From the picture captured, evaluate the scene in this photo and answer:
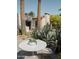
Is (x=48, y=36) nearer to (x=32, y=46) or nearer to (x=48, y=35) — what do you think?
(x=48, y=35)

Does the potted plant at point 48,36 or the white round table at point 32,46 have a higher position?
the potted plant at point 48,36

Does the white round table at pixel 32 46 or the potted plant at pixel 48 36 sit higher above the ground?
the potted plant at pixel 48 36

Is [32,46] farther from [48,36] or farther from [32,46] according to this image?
[48,36]

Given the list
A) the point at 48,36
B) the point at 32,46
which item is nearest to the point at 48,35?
the point at 48,36

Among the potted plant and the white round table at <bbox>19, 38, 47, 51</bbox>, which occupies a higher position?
the potted plant

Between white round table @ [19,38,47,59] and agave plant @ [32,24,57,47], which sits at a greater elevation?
agave plant @ [32,24,57,47]

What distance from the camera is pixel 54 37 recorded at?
1.60 m

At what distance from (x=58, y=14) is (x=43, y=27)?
179mm

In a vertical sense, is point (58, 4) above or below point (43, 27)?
above

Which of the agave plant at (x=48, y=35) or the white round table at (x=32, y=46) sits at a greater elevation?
the agave plant at (x=48, y=35)

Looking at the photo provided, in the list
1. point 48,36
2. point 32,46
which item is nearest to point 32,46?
point 32,46

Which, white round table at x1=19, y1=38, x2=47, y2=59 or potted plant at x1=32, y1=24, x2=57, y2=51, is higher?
potted plant at x1=32, y1=24, x2=57, y2=51
